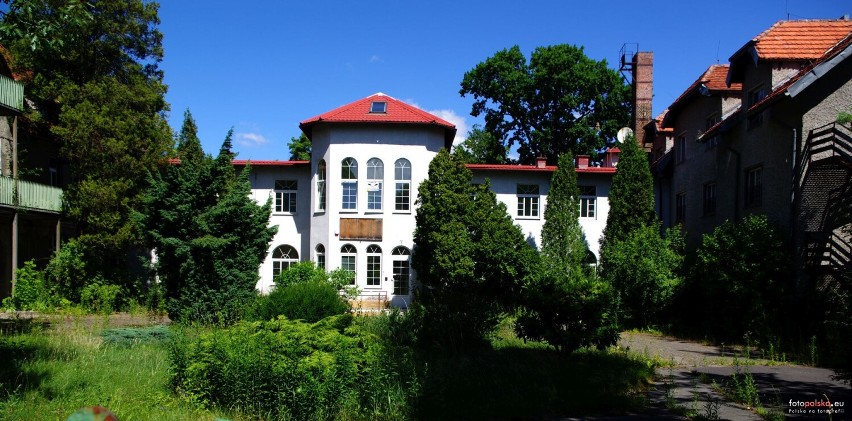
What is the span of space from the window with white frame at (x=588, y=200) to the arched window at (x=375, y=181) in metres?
9.84

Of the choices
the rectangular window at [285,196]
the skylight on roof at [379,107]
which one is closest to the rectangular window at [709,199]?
the skylight on roof at [379,107]

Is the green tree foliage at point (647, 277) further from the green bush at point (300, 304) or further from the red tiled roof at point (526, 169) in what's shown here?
the green bush at point (300, 304)

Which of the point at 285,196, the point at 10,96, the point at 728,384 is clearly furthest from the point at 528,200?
the point at 10,96

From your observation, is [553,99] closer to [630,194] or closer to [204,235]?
[630,194]

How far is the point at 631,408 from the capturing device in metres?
9.48

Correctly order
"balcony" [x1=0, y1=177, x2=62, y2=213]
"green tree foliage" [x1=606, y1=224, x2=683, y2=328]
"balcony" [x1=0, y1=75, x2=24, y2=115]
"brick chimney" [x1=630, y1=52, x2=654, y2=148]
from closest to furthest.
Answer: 1. "green tree foliage" [x1=606, y1=224, x2=683, y2=328]
2. "balcony" [x1=0, y1=75, x2=24, y2=115]
3. "balcony" [x1=0, y1=177, x2=62, y2=213]
4. "brick chimney" [x1=630, y1=52, x2=654, y2=148]

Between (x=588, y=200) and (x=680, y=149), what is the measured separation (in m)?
4.78

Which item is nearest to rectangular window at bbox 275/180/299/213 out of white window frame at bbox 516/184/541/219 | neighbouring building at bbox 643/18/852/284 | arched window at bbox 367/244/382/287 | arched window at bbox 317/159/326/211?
arched window at bbox 317/159/326/211

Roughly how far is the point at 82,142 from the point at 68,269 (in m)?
5.08

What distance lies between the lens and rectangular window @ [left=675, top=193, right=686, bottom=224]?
2804cm

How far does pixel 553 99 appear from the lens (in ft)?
149

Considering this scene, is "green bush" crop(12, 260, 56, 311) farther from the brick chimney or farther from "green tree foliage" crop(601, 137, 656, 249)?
the brick chimney

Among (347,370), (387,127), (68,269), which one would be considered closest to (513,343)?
(347,370)

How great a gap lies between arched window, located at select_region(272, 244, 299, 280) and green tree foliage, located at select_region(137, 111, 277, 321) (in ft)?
34.8
